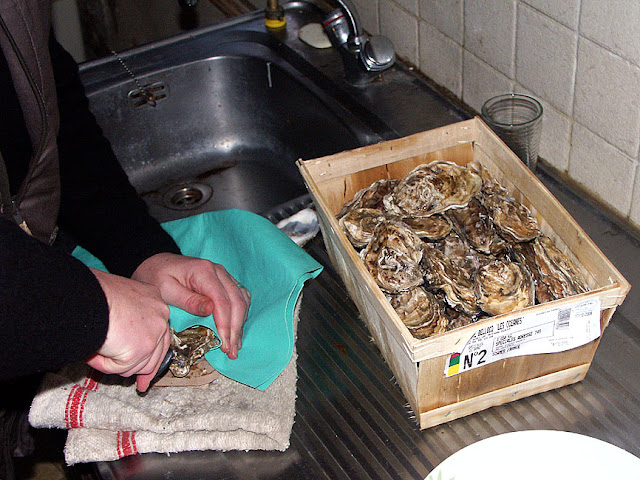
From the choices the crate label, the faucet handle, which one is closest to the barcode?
the crate label

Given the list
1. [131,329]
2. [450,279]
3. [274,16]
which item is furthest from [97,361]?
[274,16]

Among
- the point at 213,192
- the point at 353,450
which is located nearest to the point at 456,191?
the point at 353,450

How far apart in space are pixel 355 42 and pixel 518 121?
398 mm

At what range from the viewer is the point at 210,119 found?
159cm

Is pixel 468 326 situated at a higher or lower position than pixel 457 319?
higher

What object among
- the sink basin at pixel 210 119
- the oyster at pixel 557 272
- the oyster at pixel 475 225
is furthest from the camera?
the sink basin at pixel 210 119

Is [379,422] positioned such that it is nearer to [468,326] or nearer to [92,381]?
[468,326]

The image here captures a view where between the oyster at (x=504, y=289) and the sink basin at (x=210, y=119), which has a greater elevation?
the oyster at (x=504, y=289)

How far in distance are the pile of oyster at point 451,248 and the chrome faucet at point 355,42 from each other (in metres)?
0.43

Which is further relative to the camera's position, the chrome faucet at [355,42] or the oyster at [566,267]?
the chrome faucet at [355,42]

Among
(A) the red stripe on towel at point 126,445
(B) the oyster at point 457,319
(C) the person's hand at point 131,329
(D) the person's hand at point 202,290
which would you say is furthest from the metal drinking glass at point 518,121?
(A) the red stripe on towel at point 126,445

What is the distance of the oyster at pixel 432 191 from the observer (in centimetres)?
92

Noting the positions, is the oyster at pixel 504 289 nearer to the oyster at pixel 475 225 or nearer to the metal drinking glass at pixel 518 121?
the oyster at pixel 475 225

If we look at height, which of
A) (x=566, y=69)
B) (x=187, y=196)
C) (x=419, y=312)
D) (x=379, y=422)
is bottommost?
(x=187, y=196)
